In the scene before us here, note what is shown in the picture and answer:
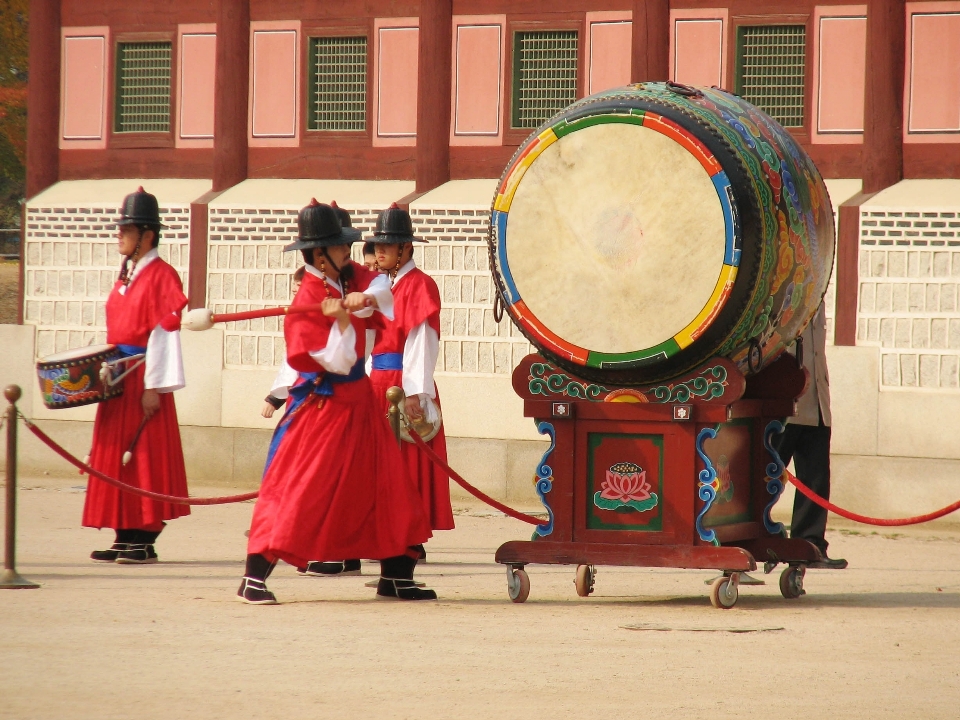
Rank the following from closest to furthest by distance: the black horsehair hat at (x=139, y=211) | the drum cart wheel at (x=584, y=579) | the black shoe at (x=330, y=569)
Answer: the drum cart wheel at (x=584, y=579) < the black shoe at (x=330, y=569) < the black horsehair hat at (x=139, y=211)

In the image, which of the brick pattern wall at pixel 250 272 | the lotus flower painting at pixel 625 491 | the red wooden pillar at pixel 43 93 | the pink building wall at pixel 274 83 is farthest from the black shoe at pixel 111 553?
the red wooden pillar at pixel 43 93

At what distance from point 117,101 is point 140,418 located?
6.14 meters

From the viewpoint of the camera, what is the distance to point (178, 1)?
43.5 ft

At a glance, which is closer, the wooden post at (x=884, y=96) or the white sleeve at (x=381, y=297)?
the white sleeve at (x=381, y=297)

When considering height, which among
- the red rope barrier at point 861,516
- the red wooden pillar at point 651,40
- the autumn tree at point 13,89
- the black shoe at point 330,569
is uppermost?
the autumn tree at point 13,89

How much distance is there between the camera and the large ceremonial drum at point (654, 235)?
649 cm

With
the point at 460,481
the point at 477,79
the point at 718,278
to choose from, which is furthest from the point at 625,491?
the point at 477,79

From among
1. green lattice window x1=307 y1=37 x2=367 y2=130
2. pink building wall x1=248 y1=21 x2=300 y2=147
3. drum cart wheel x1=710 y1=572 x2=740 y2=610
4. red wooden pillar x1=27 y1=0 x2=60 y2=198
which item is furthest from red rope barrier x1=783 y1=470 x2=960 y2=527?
red wooden pillar x1=27 y1=0 x2=60 y2=198

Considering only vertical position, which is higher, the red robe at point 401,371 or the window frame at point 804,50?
the window frame at point 804,50

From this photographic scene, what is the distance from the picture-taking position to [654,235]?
659 centimetres

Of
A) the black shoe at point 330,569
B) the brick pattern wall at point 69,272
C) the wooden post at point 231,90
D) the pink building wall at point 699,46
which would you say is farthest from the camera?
the brick pattern wall at point 69,272

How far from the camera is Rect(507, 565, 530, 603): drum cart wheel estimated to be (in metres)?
6.82

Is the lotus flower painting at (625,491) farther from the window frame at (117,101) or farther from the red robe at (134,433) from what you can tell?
the window frame at (117,101)

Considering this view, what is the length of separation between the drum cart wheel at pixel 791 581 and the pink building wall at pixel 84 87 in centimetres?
846
